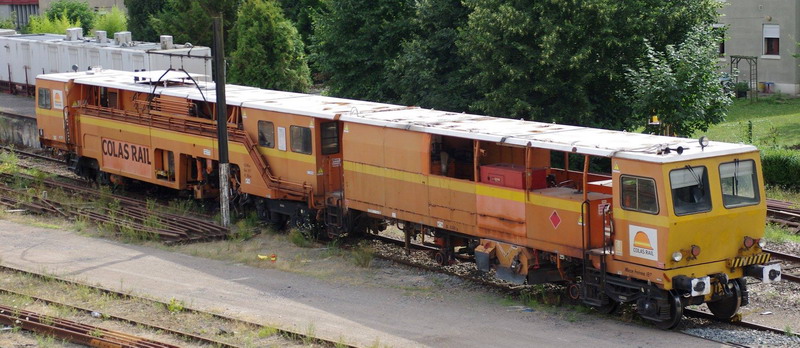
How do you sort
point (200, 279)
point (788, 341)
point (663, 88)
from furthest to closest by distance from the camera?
point (663, 88) < point (200, 279) < point (788, 341)

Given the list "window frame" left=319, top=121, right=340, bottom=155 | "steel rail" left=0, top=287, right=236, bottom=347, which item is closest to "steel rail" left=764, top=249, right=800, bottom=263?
"window frame" left=319, top=121, right=340, bottom=155

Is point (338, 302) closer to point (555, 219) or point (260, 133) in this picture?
point (555, 219)

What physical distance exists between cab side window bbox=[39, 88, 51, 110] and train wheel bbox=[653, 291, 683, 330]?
20757 mm

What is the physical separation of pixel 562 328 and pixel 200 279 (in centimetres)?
718

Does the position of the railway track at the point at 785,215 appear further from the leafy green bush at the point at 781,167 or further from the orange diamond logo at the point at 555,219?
the orange diamond logo at the point at 555,219

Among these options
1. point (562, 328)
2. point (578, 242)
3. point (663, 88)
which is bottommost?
point (562, 328)

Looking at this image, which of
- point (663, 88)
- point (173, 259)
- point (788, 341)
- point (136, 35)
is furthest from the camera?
point (136, 35)

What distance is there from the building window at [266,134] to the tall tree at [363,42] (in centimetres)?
1402

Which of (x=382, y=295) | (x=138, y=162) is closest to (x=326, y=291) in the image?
(x=382, y=295)

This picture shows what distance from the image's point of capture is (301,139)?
22.0m

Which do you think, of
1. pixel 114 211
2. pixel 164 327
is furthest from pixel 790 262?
pixel 114 211

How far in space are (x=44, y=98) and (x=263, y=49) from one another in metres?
12.8

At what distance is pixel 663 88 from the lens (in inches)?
1053

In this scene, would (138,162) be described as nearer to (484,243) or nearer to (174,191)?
(174,191)
